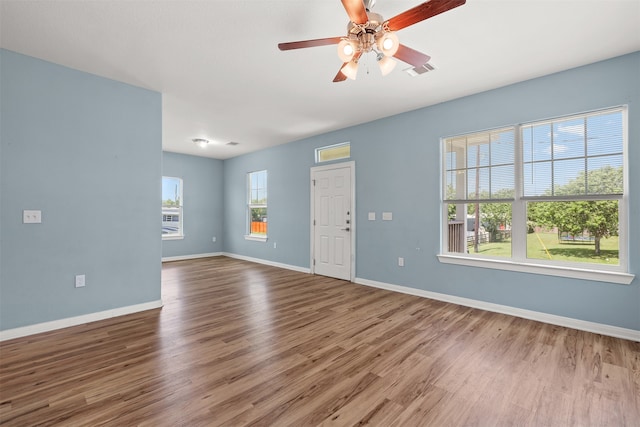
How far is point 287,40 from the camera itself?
261 cm

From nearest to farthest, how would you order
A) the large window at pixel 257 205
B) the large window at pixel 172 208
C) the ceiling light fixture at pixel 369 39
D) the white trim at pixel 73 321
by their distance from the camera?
the ceiling light fixture at pixel 369 39 → the white trim at pixel 73 321 → the large window at pixel 257 205 → the large window at pixel 172 208

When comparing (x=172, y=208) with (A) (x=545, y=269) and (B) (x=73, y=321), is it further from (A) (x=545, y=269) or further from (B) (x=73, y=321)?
(A) (x=545, y=269)

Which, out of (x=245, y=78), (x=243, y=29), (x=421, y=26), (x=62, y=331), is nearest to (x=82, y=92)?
(x=245, y=78)

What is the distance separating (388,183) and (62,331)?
14.2ft

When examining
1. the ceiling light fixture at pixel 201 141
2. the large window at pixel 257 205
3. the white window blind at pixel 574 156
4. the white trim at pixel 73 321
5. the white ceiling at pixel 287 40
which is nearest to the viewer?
the white ceiling at pixel 287 40

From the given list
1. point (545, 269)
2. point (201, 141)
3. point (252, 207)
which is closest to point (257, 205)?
point (252, 207)

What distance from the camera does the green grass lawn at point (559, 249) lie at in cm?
298

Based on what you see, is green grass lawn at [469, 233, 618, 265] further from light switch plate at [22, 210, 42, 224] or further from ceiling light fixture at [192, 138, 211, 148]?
ceiling light fixture at [192, 138, 211, 148]

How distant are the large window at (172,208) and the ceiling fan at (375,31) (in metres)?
6.24

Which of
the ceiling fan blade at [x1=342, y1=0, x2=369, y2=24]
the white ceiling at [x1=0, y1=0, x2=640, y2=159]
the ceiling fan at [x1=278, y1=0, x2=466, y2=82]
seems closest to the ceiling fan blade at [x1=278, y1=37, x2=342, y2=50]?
the ceiling fan at [x1=278, y1=0, x2=466, y2=82]

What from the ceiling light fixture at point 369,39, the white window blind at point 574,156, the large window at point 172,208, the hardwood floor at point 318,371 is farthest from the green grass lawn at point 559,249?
the large window at point 172,208

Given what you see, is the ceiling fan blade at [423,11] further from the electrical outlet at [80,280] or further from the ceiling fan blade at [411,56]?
the electrical outlet at [80,280]

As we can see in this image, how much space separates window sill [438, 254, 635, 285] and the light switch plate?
456cm

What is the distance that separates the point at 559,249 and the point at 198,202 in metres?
7.31
